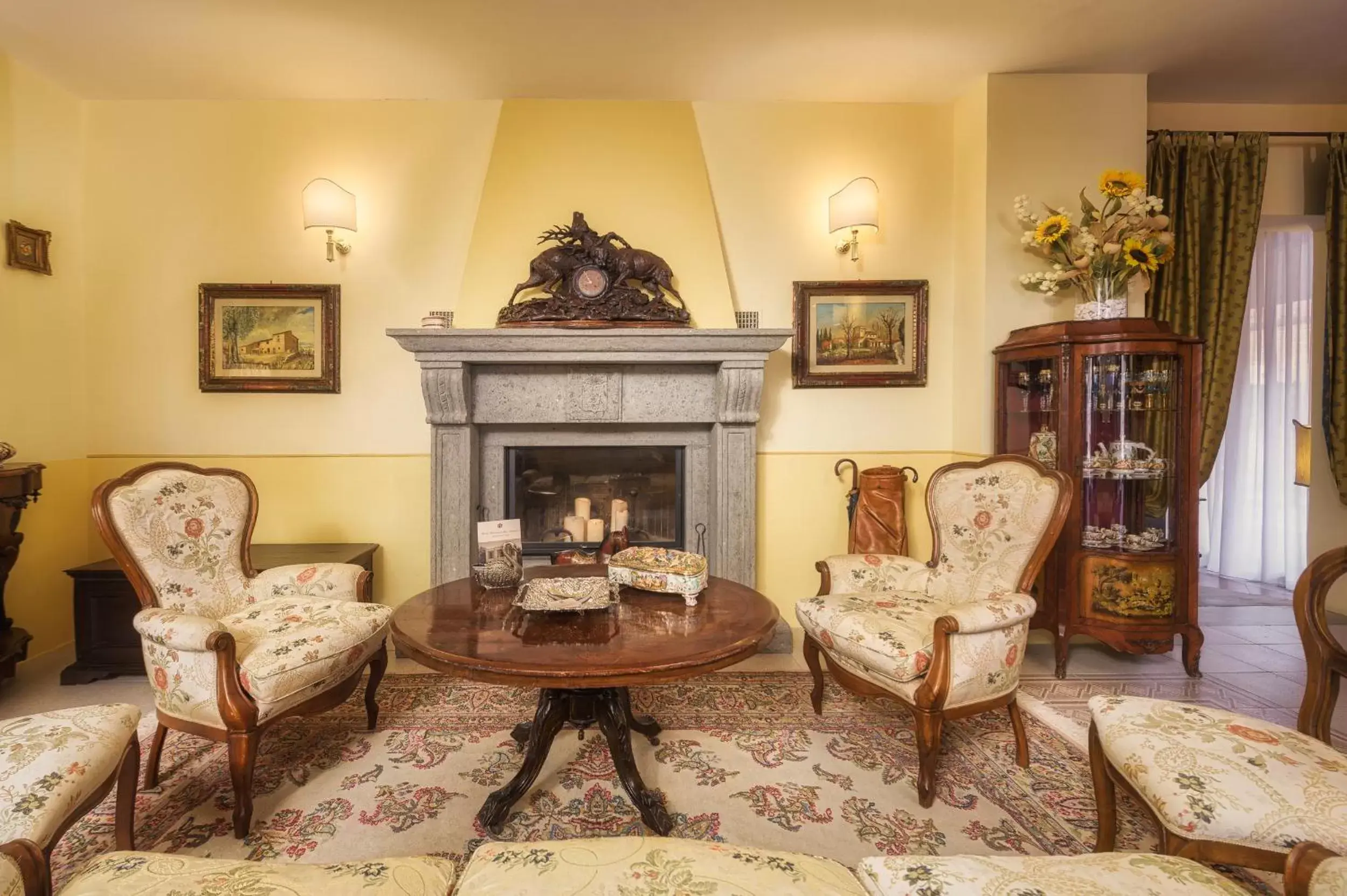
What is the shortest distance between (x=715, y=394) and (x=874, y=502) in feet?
3.36

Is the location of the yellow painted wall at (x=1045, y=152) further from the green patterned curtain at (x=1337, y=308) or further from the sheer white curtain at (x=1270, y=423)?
the sheer white curtain at (x=1270, y=423)

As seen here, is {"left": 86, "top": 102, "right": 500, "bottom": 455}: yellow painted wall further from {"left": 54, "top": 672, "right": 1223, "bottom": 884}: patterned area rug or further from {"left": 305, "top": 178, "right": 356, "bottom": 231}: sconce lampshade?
{"left": 54, "top": 672, "right": 1223, "bottom": 884}: patterned area rug

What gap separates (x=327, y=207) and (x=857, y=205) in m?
2.79

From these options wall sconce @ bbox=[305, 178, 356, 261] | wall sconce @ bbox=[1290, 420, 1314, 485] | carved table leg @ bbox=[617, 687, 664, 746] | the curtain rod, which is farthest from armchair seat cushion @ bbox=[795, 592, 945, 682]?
wall sconce @ bbox=[1290, 420, 1314, 485]

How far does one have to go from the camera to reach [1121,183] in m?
2.85

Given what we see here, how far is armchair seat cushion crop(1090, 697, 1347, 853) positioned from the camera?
112 centimetres

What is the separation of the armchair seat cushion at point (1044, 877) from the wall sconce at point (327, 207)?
139 inches

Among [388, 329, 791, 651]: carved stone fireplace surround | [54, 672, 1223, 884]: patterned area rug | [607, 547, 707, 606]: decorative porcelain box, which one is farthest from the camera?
[388, 329, 791, 651]: carved stone fireplace surround

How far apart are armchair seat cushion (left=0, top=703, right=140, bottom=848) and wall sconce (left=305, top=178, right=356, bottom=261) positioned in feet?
8.21

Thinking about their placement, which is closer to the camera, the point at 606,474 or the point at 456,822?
the point at 456,822

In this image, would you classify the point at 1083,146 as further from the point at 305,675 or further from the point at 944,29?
the point at 305,675

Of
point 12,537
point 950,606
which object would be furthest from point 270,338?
point 950,606

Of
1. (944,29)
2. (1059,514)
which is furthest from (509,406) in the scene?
(944,29)

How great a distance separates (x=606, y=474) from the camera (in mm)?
3557
